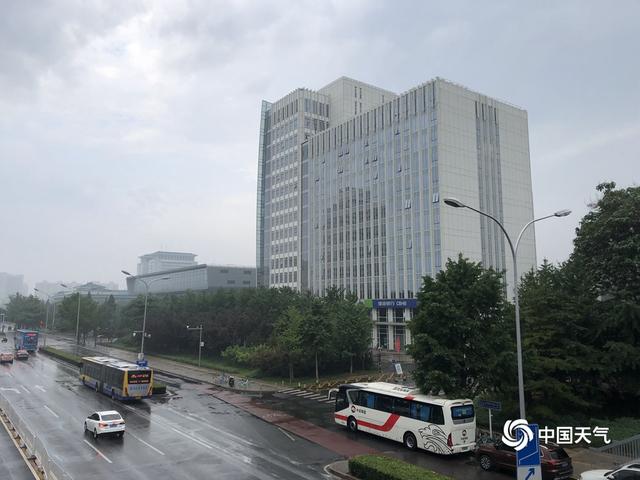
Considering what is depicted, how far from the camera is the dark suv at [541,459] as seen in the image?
65.2ft

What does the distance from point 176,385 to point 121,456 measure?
28.1m

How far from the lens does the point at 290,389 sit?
48375mm

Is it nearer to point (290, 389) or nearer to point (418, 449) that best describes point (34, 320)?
point (290, 389)

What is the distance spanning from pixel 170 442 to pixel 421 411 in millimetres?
13561

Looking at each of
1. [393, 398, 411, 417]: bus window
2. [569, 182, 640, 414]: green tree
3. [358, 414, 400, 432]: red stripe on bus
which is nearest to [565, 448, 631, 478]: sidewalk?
[569, 182, 640, 414]: green tree

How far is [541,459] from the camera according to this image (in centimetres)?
2009

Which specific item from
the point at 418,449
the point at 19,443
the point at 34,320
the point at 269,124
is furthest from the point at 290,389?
the point at 34,320

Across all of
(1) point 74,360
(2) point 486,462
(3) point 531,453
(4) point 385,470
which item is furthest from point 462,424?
(1) point 74,360

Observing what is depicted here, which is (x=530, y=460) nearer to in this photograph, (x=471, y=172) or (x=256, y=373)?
(x=256, y=373)

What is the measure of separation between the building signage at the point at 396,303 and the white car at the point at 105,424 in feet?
177

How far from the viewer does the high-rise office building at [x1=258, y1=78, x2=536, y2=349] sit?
76.9 meters

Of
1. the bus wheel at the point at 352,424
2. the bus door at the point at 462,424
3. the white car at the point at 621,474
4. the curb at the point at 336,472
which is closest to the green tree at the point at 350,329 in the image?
the bus wheel at the point at 352,424

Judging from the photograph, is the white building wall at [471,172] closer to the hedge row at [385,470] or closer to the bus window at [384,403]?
the bus window at [384,403]

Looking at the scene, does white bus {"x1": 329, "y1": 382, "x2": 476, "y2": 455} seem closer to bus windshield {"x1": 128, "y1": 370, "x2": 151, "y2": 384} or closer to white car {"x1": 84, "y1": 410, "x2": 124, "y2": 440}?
white car {"x1": 84, "y1": 410, "x2": 124, "y2": 440}
